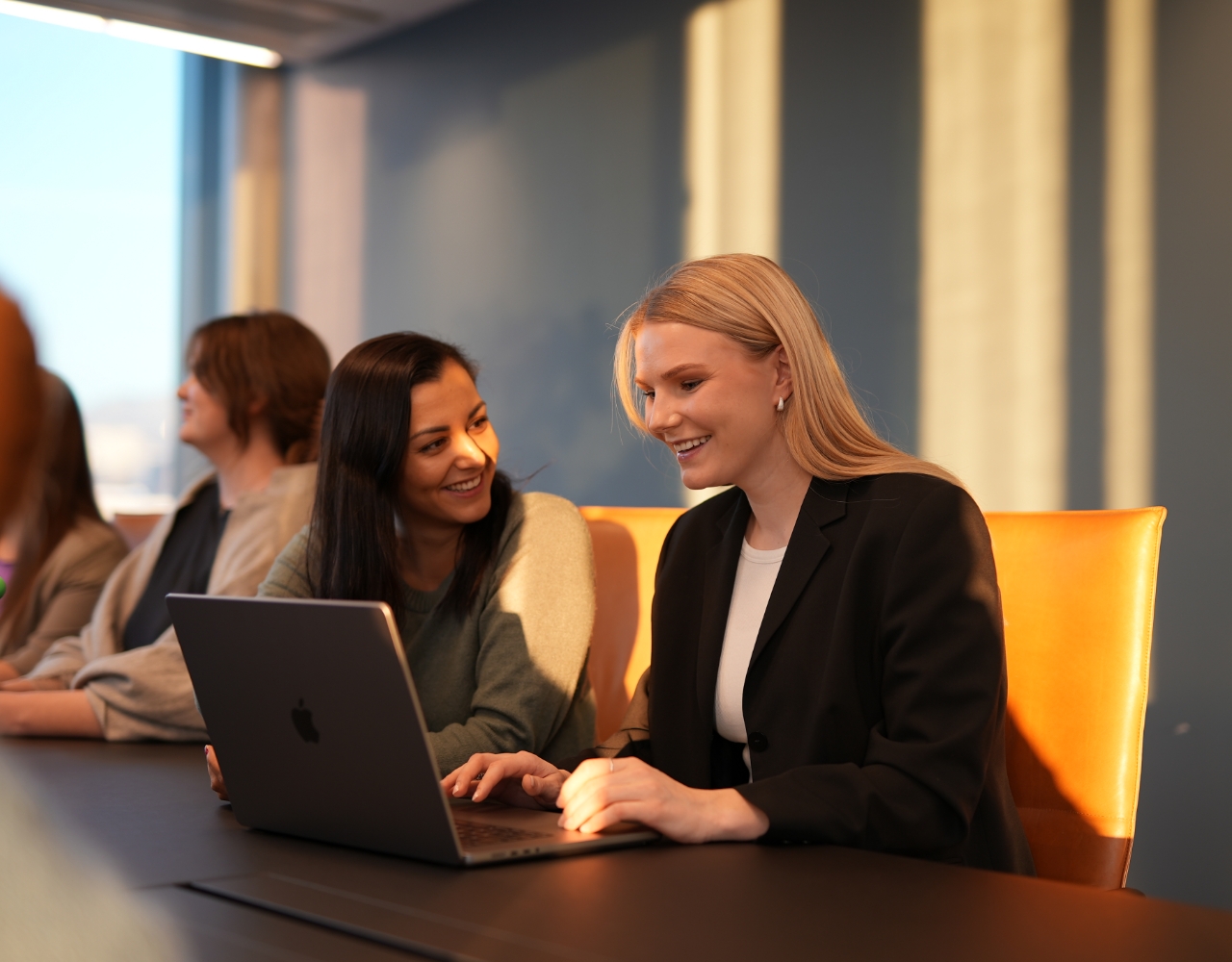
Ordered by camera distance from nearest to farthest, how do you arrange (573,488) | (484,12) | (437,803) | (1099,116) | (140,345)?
(437,803) < (1099,116) < (573,488) < (484,12) < (140,345)

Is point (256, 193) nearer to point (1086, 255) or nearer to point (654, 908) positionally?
point (1086, 255)

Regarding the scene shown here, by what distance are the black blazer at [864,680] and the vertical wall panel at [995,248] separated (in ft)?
5.02

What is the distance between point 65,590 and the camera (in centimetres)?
279

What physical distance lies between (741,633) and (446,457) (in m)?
0.57

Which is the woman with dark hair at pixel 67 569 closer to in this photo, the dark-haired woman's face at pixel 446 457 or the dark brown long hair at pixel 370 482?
the dark brown long hair at pixel 370 482

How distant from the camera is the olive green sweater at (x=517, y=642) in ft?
5.72

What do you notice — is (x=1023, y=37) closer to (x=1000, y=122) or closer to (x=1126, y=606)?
(x=1000, y=122)

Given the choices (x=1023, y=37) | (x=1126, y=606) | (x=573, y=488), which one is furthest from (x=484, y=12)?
(x=1126, y=606)

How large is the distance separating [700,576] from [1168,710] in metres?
1.50

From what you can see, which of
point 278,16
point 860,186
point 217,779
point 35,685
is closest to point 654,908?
point 217,779

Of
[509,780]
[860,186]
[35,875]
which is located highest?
[860,186]

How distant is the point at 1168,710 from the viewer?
2641 millimetres

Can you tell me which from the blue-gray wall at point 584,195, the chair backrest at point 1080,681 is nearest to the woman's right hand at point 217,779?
the chair backrest at point 1080,681

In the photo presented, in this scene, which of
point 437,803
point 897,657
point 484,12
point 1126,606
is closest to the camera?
point 437,803
